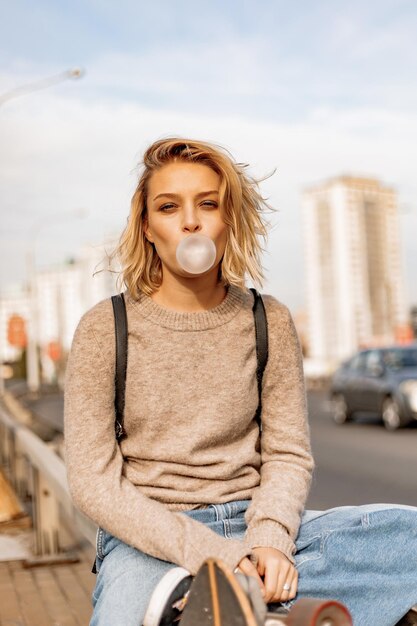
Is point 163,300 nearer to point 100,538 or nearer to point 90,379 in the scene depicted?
point 90,379

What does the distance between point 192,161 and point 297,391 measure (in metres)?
0.71

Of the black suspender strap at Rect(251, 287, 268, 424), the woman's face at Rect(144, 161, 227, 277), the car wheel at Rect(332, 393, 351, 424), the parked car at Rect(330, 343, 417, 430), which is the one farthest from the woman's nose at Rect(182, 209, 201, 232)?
the car wheel at Rect(332, 393, 351, 424)

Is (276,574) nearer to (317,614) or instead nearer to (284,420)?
(317,614)

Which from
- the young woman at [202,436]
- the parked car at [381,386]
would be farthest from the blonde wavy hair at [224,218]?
the parked car at [381,386]

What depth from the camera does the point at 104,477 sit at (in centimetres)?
260

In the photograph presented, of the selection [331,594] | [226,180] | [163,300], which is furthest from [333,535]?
[226,180]

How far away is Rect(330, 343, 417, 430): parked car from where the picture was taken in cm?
1869

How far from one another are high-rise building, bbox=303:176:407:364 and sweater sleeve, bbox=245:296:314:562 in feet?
414

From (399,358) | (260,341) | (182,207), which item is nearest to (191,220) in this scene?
(182,207)

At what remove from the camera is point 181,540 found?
2461 millimetres

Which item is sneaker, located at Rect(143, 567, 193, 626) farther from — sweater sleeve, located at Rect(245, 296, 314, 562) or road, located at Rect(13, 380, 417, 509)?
road, located at Rect(13, 380, 417, 509)

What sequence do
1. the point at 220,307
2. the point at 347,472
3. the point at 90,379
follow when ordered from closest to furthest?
1. the point at 90,379
2. the point at 220,307
3. the point at 347,472

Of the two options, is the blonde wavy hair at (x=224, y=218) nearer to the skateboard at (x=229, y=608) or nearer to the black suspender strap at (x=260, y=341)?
the black suspender strap at (x=260, y=341)

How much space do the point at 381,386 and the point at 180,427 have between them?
56.1 ft
